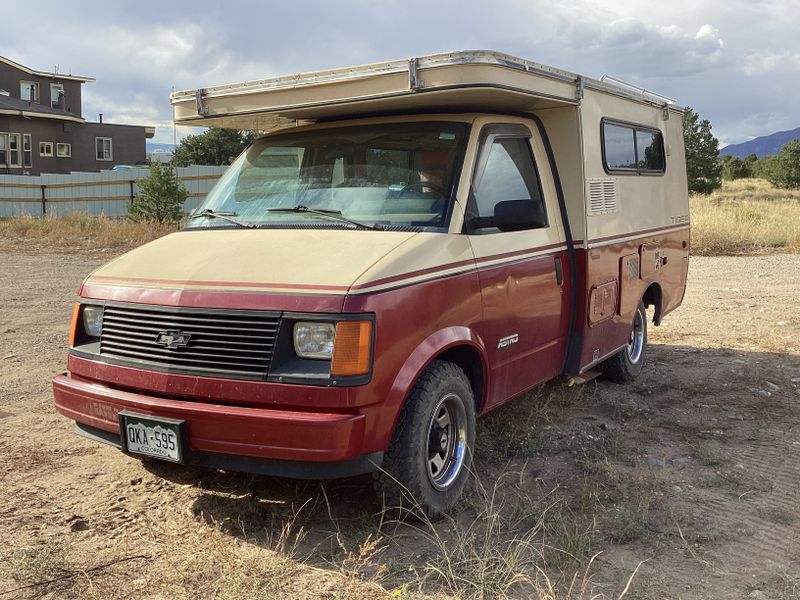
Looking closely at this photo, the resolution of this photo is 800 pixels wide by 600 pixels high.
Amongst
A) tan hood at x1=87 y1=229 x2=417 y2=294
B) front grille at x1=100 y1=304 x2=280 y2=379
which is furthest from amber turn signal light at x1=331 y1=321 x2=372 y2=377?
front grille at x1=100 y1=304 x2=280 y2=379

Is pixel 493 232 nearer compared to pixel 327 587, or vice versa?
pixel 327 587

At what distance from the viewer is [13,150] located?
39.4 meters

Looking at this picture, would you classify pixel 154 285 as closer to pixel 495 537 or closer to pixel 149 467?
pixel 149 467

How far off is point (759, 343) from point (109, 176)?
78.9 ft

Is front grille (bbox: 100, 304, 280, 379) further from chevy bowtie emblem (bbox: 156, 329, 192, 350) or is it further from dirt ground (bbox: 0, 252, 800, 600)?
dirt ground (bbox: 0, 252, 800, 600)

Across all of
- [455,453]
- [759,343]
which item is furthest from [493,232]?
[759,343]

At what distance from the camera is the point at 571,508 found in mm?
4273

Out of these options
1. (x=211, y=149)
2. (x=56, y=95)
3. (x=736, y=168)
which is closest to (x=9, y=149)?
(x=56, y=95)

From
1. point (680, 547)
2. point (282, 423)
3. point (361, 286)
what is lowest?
point (680, 547)

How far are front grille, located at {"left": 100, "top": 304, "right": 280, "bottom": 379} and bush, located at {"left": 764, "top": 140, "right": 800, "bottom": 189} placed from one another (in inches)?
2074

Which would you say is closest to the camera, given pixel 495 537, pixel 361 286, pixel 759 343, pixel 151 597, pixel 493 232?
pixel 151 597

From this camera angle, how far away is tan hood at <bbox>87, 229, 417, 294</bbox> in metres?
3.73

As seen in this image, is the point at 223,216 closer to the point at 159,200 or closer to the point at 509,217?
the point at 509,217

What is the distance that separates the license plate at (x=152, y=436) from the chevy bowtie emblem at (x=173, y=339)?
343mm
